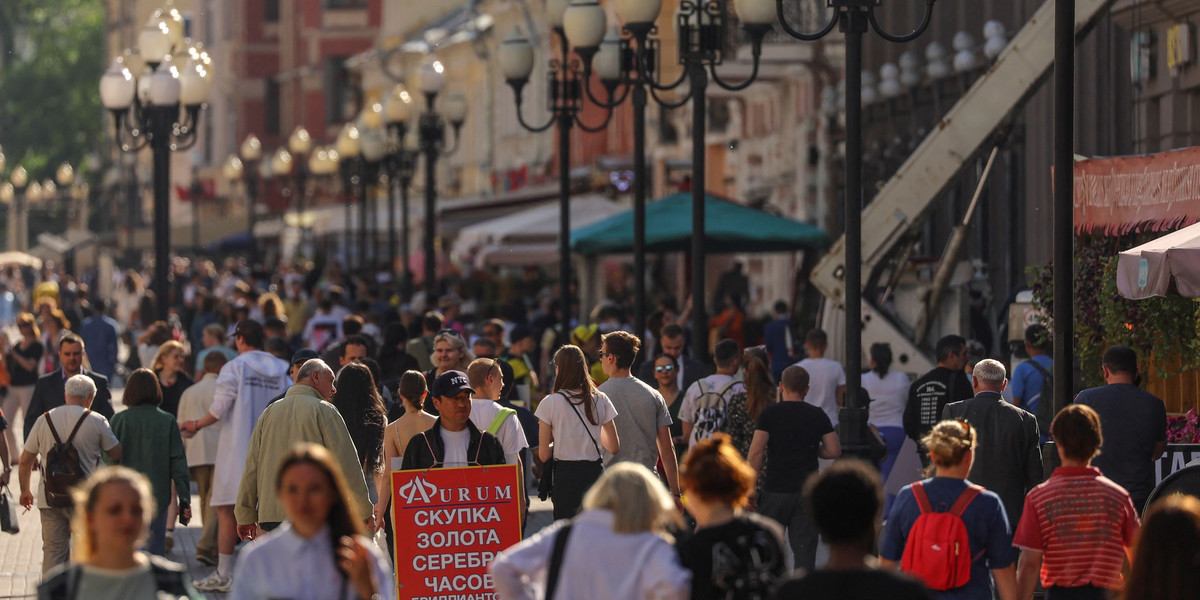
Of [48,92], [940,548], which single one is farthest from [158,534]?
[48,92]

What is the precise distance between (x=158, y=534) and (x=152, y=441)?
0.70 metres

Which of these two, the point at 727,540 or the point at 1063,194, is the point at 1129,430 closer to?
the point at 1063,194

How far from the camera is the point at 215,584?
12.8 m

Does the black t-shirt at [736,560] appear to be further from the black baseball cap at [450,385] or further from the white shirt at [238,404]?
the white shirt at [238,404]

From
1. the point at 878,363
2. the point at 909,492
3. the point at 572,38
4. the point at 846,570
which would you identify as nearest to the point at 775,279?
the point at 572,38

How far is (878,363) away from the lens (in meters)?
15.0

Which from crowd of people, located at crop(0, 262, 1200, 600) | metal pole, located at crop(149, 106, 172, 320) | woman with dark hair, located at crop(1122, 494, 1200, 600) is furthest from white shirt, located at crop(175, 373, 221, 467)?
woman with dark hair, located at crop(1122, 494, 1200, 600)

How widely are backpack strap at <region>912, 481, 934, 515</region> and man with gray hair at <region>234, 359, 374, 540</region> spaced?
161 inches

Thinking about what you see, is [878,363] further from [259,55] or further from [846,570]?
[259,55]

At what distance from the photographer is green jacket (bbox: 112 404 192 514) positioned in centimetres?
1239

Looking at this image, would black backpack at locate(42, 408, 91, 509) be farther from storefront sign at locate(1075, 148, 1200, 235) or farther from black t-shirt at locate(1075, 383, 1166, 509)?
storefront sign at locate(1075, 148, 1200, 235)

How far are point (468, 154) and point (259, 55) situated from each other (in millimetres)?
32447

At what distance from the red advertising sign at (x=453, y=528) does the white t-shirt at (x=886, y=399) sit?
4813 mm

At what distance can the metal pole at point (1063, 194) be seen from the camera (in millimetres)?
10867
